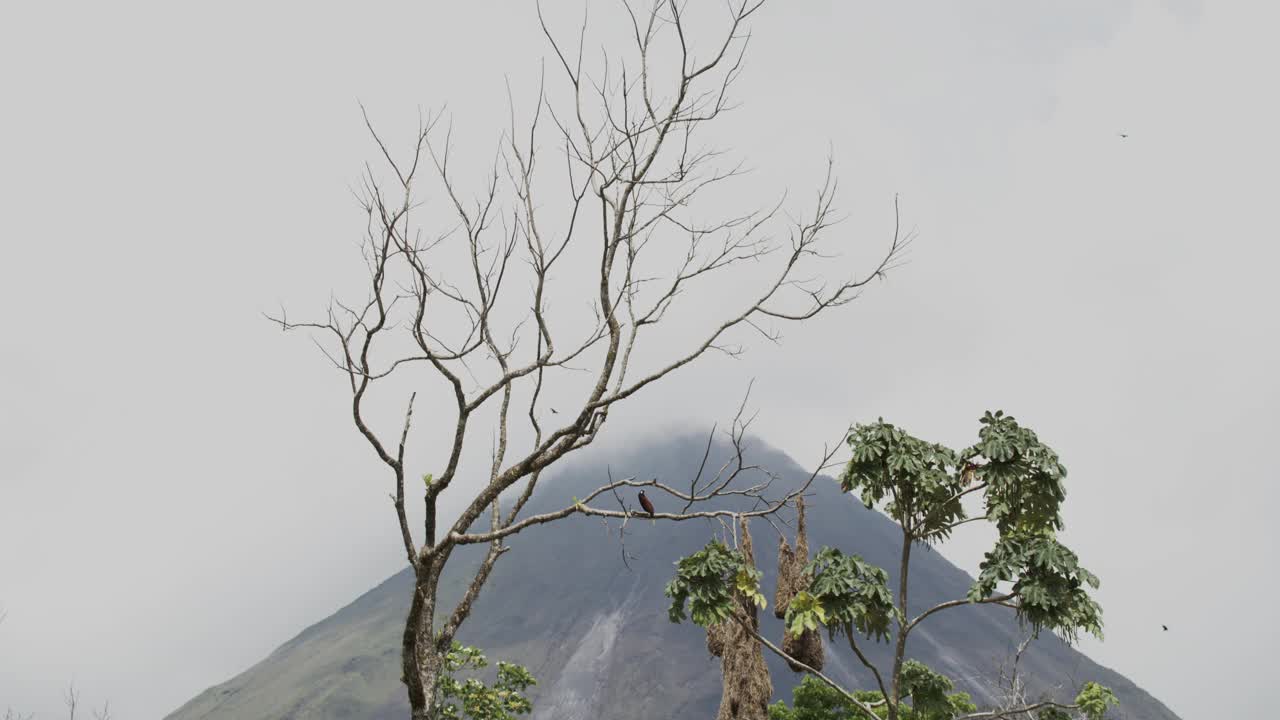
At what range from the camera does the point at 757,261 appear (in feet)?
25.4

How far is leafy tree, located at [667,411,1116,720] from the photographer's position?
359 inches

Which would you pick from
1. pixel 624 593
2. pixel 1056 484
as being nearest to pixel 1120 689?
pixel 624 593

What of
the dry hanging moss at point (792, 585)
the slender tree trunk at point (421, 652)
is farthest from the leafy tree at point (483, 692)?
the slender tree trunk at point (421, 652)

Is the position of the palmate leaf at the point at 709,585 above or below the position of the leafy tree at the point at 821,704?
above

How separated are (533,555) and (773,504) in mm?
191307

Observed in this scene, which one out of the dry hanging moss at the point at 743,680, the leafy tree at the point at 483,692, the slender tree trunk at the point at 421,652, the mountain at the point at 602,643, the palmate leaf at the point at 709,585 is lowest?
the mountain at the point at 602,643

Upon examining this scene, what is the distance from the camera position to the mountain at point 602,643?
128m

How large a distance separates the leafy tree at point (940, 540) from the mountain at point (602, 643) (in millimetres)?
104537

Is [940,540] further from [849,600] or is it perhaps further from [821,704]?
[821,704]

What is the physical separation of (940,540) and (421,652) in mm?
7674

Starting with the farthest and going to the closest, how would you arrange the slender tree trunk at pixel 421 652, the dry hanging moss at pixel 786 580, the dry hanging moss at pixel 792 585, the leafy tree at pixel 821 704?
the leafy tree at pixel 821 704 → the dry hanging moss at pixel 786 580 → the dry hanging moss at pixel 792 585 → the slender tree trunk at pixel 421 652

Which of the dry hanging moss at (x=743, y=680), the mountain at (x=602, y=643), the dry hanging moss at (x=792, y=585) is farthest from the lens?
the mountain at (x=602, y=643)

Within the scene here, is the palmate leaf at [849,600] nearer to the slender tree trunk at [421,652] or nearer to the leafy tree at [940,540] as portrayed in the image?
the leafy tree at [940,540]

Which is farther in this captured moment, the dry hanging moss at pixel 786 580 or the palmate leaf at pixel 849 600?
the dry hanging moss at pixel 786 580
